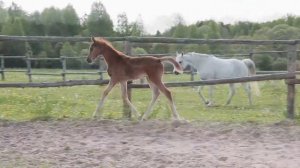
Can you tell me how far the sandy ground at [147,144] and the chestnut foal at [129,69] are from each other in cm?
50

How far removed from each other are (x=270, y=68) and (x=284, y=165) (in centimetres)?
2123

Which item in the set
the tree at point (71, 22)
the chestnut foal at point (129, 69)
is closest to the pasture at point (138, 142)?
the chestnut foal at point (129, 69)

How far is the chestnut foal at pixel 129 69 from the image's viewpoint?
749 cm

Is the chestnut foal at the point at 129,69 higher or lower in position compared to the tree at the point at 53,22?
lower

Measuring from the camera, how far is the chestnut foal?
7.49 metres

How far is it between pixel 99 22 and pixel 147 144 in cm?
2523

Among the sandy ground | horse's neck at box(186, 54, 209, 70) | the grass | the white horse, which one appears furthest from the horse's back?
the sandy ground

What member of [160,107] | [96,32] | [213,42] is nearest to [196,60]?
[213,42]

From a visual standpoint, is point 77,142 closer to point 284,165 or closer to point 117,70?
point 117,70

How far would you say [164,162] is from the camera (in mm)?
5043

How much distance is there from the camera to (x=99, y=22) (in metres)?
30.5

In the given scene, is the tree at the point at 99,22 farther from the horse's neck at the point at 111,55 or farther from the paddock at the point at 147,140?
the paddock at the point at 147,140

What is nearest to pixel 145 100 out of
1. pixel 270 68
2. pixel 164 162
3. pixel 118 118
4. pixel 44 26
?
pixel 118 118

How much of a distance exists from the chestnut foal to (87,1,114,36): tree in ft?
66.2
